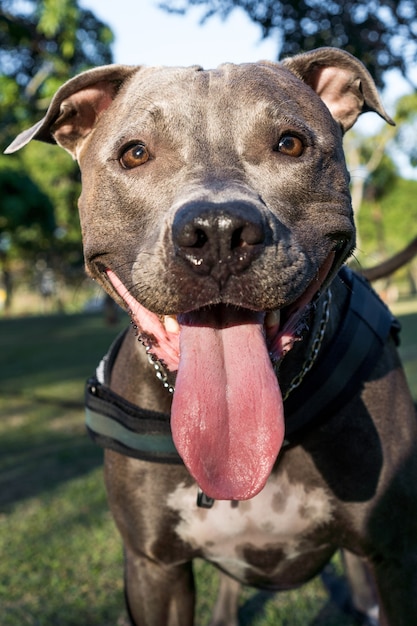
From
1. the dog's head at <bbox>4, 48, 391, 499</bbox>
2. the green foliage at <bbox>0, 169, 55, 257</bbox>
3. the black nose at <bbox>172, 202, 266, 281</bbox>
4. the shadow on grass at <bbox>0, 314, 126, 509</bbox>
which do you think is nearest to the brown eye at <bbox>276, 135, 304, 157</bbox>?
the dog's head at <bbox>4, 48, 391, 499</bbox>

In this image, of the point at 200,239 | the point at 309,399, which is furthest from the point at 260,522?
the point at 200,239

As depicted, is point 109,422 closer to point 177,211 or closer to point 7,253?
point 177,211

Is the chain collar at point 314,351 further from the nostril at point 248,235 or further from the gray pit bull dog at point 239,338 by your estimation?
the nostril at point 248,235

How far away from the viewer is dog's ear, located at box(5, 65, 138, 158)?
2945 millimetres

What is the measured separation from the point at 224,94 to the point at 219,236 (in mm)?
806

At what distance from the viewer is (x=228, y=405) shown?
2326 mm

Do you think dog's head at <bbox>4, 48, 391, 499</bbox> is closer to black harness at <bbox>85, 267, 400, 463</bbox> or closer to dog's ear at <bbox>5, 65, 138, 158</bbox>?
dog's ear at <bbox>5, 65, 138, 158</bbox>

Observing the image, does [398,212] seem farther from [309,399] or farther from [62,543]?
[309,399]

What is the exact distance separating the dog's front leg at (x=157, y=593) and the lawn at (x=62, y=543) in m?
0.83

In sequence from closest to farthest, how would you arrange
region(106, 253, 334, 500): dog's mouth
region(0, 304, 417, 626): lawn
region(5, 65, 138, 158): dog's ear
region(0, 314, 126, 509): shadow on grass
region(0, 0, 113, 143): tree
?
region(106, 253, 334, 500): dog's mouth → region(5, 65, 138, 158): dog's ear → region(0, 304, 417, 626): lawn → region(0, 314, 126, 509): shadow on grass → region(0, 0, 113, 143): tree

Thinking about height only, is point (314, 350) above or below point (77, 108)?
below

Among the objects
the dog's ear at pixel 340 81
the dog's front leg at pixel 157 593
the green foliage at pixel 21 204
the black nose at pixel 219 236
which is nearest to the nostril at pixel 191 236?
the black nose at pixel 219 236

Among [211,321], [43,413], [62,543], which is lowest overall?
[43,413]

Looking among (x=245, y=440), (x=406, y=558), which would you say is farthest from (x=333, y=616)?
(x=245, y=440)
